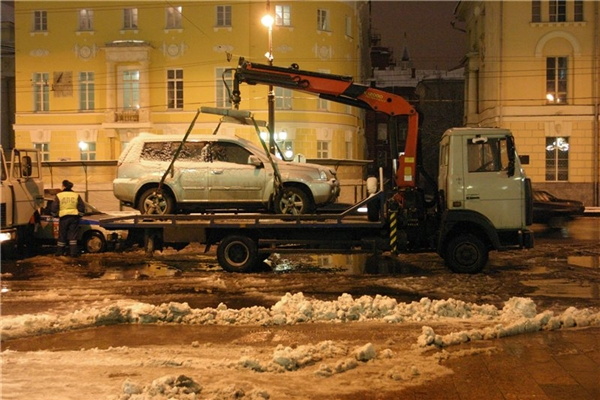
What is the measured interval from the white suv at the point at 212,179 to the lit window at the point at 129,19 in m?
26.8

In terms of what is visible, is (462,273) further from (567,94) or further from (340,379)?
(567,94)

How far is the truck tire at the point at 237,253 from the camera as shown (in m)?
14.2

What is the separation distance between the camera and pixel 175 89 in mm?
39562

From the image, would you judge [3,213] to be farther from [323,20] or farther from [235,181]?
[323,20]

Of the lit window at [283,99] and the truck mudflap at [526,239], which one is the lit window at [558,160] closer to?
the lit window at [283,99]

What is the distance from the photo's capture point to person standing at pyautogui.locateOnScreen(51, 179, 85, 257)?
1639 cm

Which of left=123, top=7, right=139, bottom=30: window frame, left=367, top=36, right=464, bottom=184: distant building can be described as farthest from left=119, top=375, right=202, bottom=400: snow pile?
left=367, top=36, right=464, bottom=184: distant building

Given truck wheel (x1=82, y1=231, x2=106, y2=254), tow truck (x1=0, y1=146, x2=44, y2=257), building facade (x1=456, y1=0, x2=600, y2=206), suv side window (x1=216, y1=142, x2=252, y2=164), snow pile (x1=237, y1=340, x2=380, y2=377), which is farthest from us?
building facade (x1=456, y1=0, x2=600, y2=206)

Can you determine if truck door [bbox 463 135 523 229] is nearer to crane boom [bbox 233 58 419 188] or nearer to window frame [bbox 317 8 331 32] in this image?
crane boom [bbox 233 58 419 188]

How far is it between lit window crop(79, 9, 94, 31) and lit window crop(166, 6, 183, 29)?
4.28 m

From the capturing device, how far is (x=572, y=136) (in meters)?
36.6

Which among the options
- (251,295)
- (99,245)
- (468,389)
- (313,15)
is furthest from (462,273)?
(313,15)

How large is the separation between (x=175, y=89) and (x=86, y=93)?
495cm

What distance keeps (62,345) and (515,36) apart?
32.9 metres
